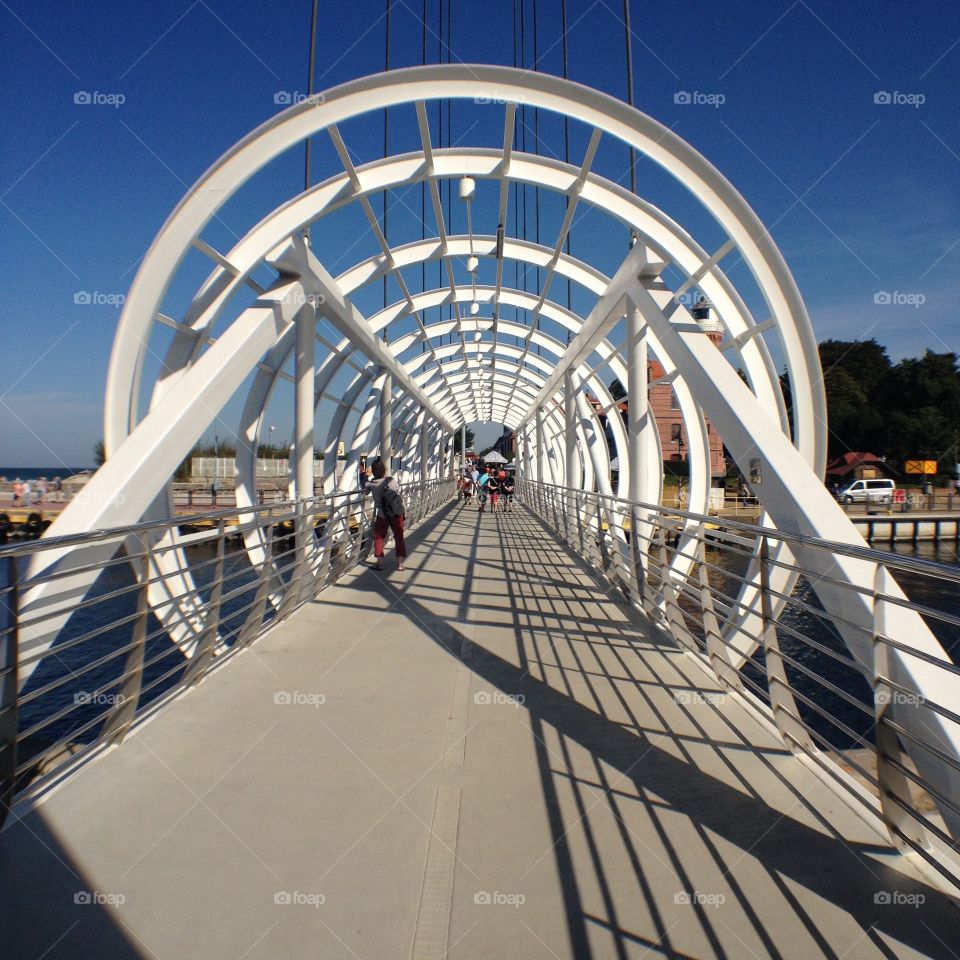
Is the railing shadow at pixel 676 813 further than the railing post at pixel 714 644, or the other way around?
the railing post at pixel 714 644

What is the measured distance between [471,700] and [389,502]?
4.74 meters

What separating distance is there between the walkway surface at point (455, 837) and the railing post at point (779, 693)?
11 centimetres

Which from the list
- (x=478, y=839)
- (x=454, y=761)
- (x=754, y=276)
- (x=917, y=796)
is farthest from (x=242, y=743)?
(x=917, y=796)

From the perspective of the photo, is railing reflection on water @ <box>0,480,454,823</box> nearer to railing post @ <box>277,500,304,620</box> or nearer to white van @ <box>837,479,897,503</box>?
A: railing post @ <box>277,500,304,620</box>

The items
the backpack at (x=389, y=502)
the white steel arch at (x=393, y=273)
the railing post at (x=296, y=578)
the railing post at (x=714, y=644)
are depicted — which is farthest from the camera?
the backpack at (x=389, y=502)

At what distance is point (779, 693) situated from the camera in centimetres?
346

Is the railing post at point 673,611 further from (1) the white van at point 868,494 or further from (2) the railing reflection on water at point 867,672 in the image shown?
(1) the white van at point 868,494

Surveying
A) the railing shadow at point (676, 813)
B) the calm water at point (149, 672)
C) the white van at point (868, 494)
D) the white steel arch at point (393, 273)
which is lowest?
the calm water at point (149, 672)

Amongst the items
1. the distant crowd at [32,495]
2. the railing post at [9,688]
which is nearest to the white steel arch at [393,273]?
the railing post at [9,688]

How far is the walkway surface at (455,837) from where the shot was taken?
206 centimetres

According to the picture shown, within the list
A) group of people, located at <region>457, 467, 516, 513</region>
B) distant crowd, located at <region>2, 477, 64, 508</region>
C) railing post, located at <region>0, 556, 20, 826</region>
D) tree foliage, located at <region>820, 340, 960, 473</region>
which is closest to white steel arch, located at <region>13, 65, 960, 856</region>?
railing post, located at <region>0, 556, 20, 826</region>

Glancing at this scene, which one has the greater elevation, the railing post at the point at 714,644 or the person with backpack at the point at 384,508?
the person with backpack at the point at 384,508

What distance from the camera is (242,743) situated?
134 inches

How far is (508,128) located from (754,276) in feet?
9.13
